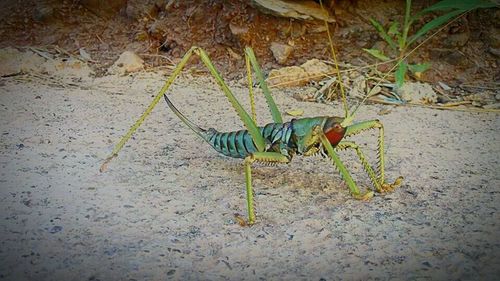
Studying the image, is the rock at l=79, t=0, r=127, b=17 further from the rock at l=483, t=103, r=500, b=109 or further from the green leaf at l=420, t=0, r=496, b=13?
the rock at l=483, t=103, r=500, b=109

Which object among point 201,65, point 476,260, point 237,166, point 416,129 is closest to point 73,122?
point 237,166

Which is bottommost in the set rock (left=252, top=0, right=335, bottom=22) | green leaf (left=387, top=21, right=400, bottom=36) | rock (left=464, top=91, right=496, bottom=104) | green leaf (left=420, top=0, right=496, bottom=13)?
rock (left=464, top=91, right=496, bottom=104)

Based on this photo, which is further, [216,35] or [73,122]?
[216,35]

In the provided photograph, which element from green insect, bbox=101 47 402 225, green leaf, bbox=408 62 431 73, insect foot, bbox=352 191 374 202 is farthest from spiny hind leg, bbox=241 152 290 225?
green leaf, bbox=408 62 431 73

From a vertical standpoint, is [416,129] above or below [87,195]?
above

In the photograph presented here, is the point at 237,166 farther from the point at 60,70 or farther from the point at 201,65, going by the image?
the point at 60,70

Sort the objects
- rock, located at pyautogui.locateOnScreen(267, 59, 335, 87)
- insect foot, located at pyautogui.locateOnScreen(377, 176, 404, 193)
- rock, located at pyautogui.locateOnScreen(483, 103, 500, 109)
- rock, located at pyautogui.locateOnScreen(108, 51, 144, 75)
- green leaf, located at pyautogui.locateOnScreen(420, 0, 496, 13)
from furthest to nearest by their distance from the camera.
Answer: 1. rock, located at pyautogui.locateOnScreen(108, 51, 144, 75)
2. rock, located at pyautogui.locateOnScreen(267, 59, 335, 87)
3. rock, located at pyautogui.locateOnScreen(483, 103, 500, 109)
4. green leaf, located at pyautogui.locateOnScreen(420, 0, 496, 13)
5. insect foot, located at pyautogui.locateOnScreen(377, 176, 404, 193)
